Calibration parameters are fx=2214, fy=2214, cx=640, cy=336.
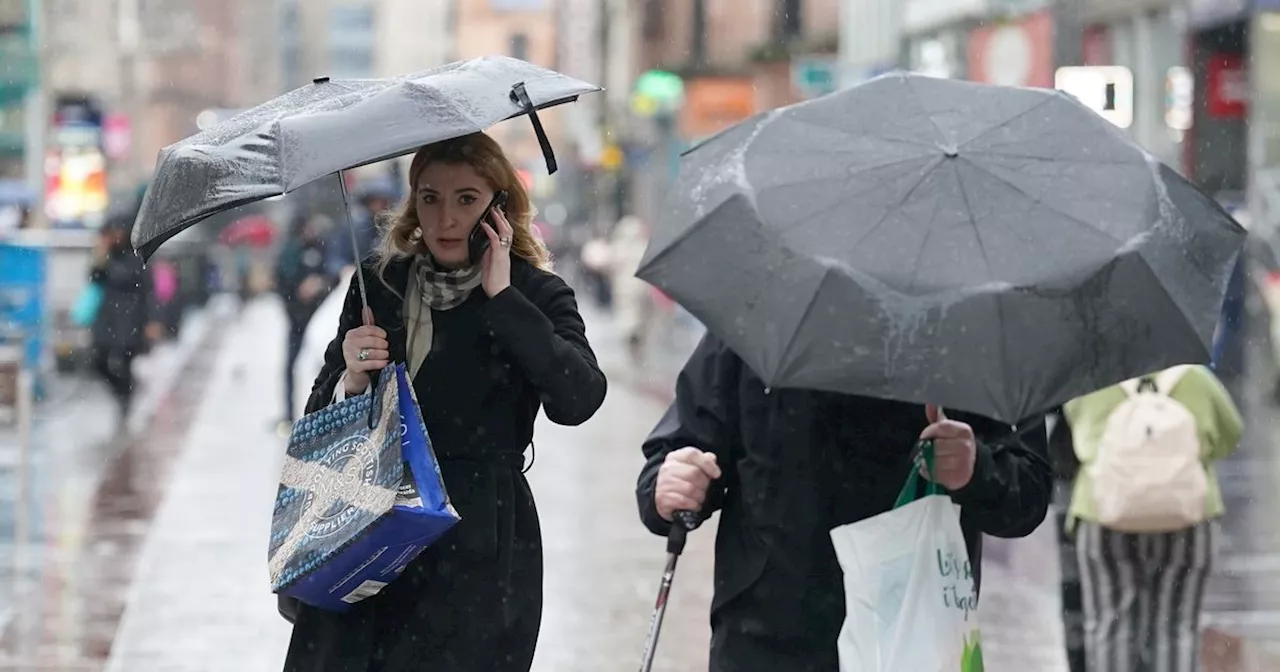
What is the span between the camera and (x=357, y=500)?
388 cm

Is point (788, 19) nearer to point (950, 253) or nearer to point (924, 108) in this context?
point (924, 108)

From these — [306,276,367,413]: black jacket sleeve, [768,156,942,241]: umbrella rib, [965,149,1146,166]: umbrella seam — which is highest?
[965,149,1146,166]: umbrella seam

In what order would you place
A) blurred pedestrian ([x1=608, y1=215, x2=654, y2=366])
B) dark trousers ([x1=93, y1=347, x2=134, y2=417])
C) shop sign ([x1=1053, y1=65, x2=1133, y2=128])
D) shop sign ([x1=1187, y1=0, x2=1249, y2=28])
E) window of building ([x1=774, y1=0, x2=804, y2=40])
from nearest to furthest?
1. shop sign ([x1=1053, y1=65, x2=1133, y2=128])
2. dark trousers ([x1=93, y1=347, x2=134, y2=417])
3. shop sign ([x1=1187, y1=0, x2=1249, y2=28])
4. blurred pedestrian ([x1=608, y1=215, x2=654, y2=366])
5. window of building ([x1=774, y1=0, x2=804, y2=40])

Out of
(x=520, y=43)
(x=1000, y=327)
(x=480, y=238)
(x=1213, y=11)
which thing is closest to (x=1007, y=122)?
(x=1000, y=327)

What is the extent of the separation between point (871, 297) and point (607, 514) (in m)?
8.96

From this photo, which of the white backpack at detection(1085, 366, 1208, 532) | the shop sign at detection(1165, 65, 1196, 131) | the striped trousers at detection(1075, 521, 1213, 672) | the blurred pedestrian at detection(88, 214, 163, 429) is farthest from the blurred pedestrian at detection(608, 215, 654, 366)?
the white backpack at detection(1085, 366, 1208, 532)

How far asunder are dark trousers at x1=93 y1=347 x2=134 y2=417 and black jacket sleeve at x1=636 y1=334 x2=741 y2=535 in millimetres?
14366

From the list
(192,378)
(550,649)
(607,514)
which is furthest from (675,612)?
(192,378)

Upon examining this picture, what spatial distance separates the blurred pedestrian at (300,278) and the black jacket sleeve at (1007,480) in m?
11.6

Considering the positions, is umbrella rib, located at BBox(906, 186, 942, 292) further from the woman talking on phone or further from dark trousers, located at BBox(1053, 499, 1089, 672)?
dark trousers, located at BBox(1053, 499, 1089, 672)

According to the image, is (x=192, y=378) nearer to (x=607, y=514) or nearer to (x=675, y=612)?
(x=607, y=514)

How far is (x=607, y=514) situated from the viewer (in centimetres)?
1231

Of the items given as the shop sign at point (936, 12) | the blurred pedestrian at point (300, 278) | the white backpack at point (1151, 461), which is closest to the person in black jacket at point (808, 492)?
the white backpack at point (1151, 461)

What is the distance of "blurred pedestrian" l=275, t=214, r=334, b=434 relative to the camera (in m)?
15.6
